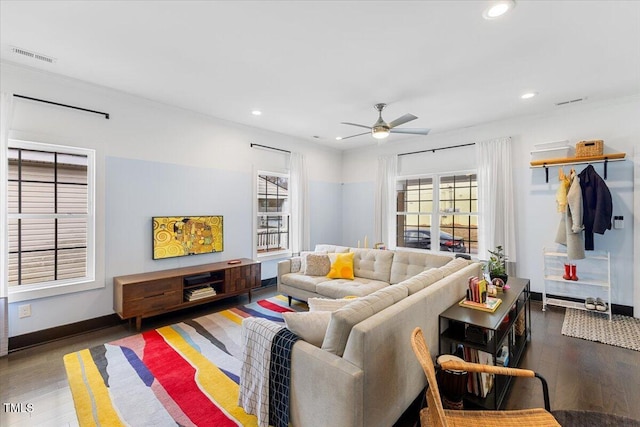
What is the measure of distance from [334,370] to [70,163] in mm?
3720

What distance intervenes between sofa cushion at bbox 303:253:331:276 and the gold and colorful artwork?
55.8 inches

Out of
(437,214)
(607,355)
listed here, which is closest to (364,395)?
(607,355)

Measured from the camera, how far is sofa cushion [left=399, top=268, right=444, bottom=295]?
218 centimetres

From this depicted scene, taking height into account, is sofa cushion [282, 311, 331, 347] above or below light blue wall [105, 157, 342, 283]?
below

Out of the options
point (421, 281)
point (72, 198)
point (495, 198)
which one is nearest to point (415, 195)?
point (495, 198)

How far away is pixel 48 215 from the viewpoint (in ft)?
10.1

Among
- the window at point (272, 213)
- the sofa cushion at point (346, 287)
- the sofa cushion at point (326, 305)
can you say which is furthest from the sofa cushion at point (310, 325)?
the window at point (272, 213)

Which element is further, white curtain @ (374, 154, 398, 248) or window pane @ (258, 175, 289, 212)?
white curtain @ (374, 154, 398, 248)

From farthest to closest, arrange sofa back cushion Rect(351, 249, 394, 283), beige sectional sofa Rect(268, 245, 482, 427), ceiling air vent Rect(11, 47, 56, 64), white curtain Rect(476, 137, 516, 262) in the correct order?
white curtain Rect(476, 137, 516, 262), sofa back cushion Rect(351, 249, 394, 283), ceiling air vent Rect(11, 47, 56, 64), beige sectional sofa Rect(268, 245, 482, 427)

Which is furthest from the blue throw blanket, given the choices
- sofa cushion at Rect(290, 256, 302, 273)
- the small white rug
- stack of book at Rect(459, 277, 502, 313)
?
the small white rug

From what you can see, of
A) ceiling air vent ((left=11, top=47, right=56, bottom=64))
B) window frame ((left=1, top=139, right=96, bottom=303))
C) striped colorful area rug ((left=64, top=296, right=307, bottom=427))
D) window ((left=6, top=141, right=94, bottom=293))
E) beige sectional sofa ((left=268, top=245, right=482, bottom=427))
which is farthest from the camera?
window ((left=6, top=141, right=94, bottom=293))

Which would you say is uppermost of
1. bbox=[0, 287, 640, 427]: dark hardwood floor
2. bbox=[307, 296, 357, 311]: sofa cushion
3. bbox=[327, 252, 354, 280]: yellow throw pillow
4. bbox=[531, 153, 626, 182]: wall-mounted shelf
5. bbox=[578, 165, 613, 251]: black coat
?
bbox=[531, 153, 626, 182]: wall-mounted shelf

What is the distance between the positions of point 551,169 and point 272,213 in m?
4.50

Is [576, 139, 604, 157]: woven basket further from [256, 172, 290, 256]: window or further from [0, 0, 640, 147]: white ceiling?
[256, 172, 290, 256]: window
